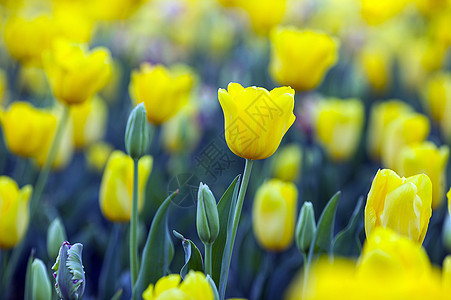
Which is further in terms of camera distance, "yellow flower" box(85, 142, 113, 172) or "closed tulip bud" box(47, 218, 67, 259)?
"yellow flower" box(85, 142, 113, 172)

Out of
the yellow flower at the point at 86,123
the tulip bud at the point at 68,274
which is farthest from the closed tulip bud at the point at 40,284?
the yellow flower at the point at 86,123

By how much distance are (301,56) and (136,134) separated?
0.42 meters

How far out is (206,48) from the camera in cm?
237

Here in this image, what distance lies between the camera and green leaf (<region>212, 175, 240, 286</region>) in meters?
0.67

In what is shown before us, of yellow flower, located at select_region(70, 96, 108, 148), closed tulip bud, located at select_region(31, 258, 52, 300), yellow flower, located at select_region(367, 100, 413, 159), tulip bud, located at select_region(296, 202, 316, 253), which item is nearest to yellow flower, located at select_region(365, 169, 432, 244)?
tulip bud, located at select_region(296, 202, 316, 253)

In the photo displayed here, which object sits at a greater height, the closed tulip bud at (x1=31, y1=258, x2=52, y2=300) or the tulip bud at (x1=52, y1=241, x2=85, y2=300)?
the tulip bud at (x1=52, y1=241, x2=85, y2=300)

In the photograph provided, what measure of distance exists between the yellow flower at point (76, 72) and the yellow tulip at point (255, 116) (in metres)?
0.38

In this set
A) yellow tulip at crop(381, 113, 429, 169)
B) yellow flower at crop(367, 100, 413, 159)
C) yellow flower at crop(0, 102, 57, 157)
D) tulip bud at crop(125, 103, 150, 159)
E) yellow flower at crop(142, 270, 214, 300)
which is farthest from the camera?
yellow flower at crop(367, 100, 413, 159)

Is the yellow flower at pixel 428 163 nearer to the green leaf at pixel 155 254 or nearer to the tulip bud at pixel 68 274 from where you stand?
the green leaf at pixel 155 254

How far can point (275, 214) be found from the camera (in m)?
0.92

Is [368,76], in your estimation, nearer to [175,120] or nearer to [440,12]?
[440,12]

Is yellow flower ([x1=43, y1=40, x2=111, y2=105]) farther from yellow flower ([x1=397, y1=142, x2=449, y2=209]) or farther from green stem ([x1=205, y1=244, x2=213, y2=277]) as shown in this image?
yellow flower ([x1=397, y1=142, x2=449, y2=209])

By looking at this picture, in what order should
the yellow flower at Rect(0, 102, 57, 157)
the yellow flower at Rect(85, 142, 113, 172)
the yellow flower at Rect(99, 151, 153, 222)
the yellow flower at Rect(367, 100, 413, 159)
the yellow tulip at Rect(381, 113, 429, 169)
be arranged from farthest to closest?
the yellow flower at Rect(85, 142, 113, 172)
the yellow flower at Rect(367, 100, 413, 159)
the yellow tulip at Rect(381, 113, 429, 169)
the yellow flower at Rect(0, 102, 57, 157)
the yellow flower at Rect(99, 151, 153, 222)

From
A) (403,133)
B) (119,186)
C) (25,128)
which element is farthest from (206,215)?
(403,133)
